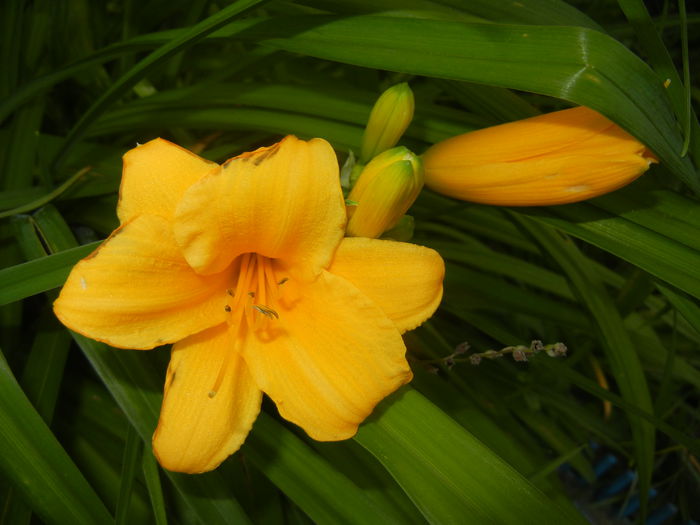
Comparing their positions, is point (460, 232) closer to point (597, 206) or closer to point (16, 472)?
point (597, 206)

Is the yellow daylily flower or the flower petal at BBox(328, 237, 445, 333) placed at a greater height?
the yellow daylily flower

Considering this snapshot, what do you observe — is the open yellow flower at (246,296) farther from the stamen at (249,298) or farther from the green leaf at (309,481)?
the green leaf at (309,481)

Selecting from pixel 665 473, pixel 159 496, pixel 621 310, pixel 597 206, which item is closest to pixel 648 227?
pixel 597 206

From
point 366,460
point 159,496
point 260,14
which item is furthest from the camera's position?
point 260,14

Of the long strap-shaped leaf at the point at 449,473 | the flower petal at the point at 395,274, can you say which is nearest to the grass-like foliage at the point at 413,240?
the long strap-shaped leaf at the point at 449,473

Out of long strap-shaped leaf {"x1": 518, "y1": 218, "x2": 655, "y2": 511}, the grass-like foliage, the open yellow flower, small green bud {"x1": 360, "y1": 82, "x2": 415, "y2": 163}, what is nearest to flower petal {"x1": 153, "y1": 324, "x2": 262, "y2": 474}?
the open yellow flower

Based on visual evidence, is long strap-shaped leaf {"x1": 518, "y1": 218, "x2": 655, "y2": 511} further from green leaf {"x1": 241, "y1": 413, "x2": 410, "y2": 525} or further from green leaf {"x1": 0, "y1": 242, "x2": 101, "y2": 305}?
green leaf {"x1": 0, "y1": 242, "x2": 101, "y2": 305}

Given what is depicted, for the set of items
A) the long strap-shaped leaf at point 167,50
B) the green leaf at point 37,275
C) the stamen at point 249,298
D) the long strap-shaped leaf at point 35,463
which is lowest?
the long strap-shaped leaf at point 35,463
